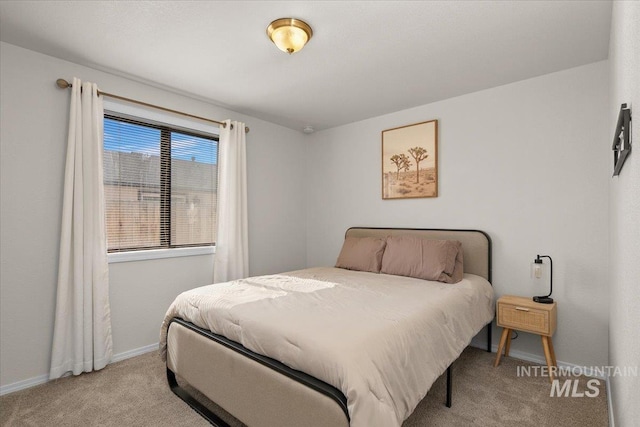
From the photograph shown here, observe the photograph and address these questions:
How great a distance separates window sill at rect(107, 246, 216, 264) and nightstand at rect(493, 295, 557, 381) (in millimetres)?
2834

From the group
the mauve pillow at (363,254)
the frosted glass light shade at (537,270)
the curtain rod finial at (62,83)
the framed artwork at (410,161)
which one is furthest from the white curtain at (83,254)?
the frosted glass light shade at (537,270)

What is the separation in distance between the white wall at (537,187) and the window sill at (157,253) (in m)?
2.15

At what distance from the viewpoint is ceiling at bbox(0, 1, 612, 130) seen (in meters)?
1.91

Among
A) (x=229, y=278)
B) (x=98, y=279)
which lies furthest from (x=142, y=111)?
(x=229, y=278)

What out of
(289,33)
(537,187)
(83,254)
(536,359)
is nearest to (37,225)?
(83,254)

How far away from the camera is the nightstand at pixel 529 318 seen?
2.38m

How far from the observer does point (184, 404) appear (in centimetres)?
210

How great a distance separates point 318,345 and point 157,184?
2.52m

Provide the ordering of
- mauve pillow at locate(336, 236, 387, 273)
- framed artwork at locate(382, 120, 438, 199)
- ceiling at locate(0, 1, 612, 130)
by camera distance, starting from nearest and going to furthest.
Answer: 1. ceiling at locate(0, 1, 612, 130)
2. mauve pillow at locate(336, 236, 387, 273)
3. framed artwork at locate(382, 120, 438, 199)

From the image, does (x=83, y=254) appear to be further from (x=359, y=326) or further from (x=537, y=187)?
(x=537, y=187)

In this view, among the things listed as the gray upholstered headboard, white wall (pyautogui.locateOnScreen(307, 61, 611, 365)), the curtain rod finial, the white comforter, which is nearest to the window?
the curtain rod finial

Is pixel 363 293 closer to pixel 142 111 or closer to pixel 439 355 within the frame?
pixel 439 355

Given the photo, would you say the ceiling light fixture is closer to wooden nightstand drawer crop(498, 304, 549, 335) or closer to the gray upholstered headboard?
the gray upholstered headboard

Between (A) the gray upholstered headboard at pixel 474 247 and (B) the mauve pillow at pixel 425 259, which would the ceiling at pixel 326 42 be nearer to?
(A) the gray upholstered headboard at pixel 474 247
